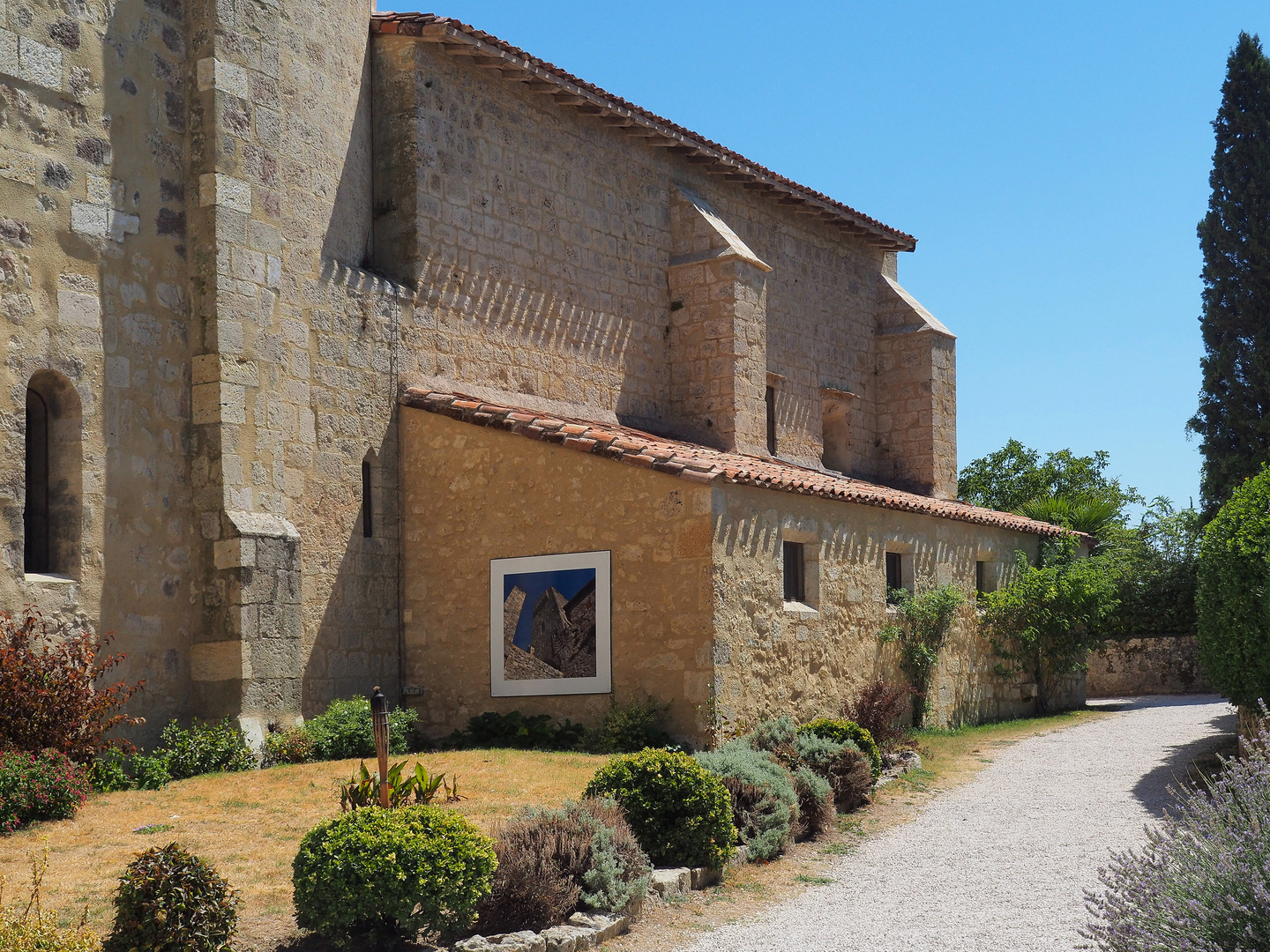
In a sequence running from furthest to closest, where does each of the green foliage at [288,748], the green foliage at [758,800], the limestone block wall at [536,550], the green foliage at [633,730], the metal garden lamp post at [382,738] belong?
the limestone block wall at [536,550] < the green foliage at [633,730] < the green foliage at [288,748] < the green foliage at [758,800] < the metal garden lamp post at [382,738]

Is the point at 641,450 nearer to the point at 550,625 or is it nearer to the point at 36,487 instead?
the point at 550,625

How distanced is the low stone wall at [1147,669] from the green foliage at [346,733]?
16.1m

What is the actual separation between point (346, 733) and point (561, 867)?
596 centimetres

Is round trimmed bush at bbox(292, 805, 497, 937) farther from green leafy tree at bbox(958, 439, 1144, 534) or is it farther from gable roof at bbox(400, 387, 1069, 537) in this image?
green leafy tree at bbox(958, 439, 1144, 534)

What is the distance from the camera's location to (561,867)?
856 cm

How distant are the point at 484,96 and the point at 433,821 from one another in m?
12.3

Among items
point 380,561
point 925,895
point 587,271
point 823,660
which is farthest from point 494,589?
point 925,895

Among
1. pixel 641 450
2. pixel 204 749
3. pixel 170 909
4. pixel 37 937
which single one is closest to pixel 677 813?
Result: pixel 170 909

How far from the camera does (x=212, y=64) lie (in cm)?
1404

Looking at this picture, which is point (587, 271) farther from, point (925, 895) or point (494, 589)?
point (925, 895)

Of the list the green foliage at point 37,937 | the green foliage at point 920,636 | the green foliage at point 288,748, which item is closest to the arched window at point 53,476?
the green foliage at point 288,748

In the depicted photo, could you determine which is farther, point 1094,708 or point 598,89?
point 1094,708

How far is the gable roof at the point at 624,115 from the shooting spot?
1661 centimetres

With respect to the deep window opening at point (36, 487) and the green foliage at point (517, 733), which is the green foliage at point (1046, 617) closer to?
the green foliage at point (517, 733)
